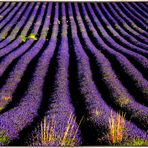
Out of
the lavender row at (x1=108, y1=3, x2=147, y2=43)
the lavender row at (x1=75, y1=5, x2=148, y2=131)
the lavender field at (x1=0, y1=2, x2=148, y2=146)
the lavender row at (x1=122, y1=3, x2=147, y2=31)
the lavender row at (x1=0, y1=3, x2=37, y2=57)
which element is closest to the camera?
the lavender field at (x1=0, y1=2, x2=148, y2=146)

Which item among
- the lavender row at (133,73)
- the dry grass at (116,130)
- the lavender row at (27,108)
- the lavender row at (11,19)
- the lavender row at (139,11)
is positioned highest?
the dry grass at (116,130)

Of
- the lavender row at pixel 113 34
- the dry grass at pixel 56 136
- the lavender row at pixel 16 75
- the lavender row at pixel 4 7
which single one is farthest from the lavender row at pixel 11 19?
the dry grass at pixel 56 136

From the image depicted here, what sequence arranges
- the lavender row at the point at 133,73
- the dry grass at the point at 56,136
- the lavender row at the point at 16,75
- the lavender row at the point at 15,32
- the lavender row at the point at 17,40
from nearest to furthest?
the dry grass at the point at 56,136 < the lavender row at the point at 16,75 < the lavender row at the point at 133,73 < the lavender row at the point at 17,40 < the lavender row at the point at 15,32

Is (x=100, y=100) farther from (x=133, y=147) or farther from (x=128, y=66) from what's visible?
(x=128, y=66)

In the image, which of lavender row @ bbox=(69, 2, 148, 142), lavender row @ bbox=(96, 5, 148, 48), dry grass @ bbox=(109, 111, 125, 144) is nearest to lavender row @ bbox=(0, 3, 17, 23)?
lavender row @ bbox=(96, 5, 148, 48)

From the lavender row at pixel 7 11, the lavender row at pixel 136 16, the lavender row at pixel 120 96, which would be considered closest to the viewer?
the lavender row at pixel 120 96

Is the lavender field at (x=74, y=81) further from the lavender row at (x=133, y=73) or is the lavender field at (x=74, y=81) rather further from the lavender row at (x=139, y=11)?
the lavender row at (x=139, y=11)

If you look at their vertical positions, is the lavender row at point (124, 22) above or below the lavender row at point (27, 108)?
below

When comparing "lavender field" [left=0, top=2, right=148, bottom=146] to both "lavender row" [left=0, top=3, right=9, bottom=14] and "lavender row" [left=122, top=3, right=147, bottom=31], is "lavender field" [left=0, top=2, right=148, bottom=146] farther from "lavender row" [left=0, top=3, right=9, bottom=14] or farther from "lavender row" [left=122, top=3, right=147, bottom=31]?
"lavender row" [left=0, top=3, right=9, bottom=14]
